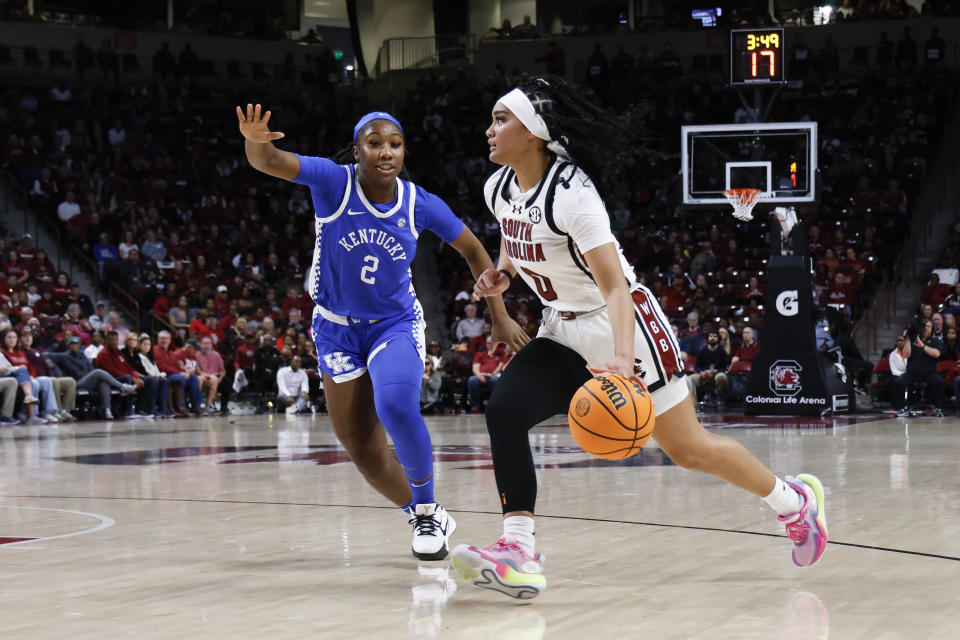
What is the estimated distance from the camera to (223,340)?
1844 centimetres

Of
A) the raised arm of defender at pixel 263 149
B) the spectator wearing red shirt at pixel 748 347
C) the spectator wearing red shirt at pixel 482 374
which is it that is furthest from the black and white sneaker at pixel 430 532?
the spectator wearing red shirt at pixel 748 347

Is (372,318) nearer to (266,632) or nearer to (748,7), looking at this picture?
(266,632)

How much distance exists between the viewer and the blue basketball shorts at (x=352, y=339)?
197 inches

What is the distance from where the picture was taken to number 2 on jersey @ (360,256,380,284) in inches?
194

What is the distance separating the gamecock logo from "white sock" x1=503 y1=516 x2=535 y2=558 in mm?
11251

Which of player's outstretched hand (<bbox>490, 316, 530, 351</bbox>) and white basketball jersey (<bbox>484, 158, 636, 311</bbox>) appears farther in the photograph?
player's outstretched hand (<bbox>490, 316, 530, 351</bbox>)

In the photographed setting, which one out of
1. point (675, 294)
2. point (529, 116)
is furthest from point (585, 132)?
point (675, 294)

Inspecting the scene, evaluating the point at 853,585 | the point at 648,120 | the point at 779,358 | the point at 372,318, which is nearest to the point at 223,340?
the point at 779,358

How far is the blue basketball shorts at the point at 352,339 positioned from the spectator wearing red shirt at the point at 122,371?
11.8 m

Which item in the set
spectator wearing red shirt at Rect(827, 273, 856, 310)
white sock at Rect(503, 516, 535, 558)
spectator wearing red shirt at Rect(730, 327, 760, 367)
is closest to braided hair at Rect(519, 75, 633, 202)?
white sock at Rect(503, 516, 535, 558)

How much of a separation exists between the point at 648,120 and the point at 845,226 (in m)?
5.02

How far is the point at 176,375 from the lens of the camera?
55.2 feet

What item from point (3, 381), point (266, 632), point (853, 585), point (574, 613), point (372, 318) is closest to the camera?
point (266, 632)

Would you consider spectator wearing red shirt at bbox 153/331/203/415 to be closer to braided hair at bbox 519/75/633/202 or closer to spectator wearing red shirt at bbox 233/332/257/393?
spectator wearing red shirt at bbox 233/332/257/393
